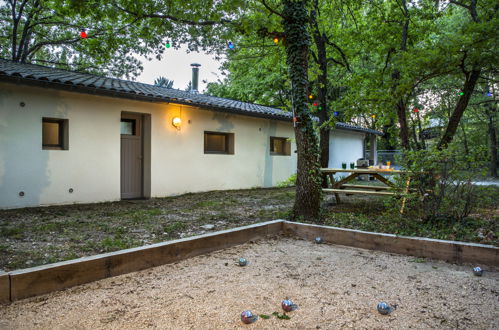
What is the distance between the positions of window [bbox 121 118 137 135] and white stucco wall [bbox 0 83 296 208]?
539mm

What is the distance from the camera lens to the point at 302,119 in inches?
213

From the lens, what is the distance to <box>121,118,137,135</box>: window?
8586 millimetres

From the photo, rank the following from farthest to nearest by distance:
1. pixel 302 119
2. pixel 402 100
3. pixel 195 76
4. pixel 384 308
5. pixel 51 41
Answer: pixel 195 76 < pixel 51 41 < pixel 402 100 < pixel 302 119 < pixel 384 308

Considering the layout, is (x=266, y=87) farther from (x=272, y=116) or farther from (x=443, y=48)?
(x=443, y=48)

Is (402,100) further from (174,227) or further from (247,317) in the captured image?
(247,317)

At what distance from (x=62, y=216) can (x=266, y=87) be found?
16.8 meters

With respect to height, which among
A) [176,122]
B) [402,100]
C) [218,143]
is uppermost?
[402,100]

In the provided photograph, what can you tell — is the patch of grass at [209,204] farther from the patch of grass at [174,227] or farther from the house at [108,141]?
the patch of grass at [174,227]

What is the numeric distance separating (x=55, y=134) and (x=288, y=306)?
272 inches

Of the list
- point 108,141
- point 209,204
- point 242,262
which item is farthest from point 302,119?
point 108,141

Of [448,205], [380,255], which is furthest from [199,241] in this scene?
[448,205]

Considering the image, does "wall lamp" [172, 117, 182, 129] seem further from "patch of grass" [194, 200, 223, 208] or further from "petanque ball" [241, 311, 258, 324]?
"petanque ball" [241, 311, 258, 324]

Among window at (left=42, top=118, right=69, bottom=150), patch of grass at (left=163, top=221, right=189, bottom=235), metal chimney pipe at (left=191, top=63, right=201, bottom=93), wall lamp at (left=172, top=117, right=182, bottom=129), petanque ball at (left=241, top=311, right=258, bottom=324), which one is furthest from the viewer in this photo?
metal chimney pipe at (left=191, top=63, right=201, bottom=93)

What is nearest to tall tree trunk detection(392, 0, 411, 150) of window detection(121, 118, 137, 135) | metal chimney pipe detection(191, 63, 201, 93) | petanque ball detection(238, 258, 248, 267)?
petanque ball detection(238, 258, 248, 267)
